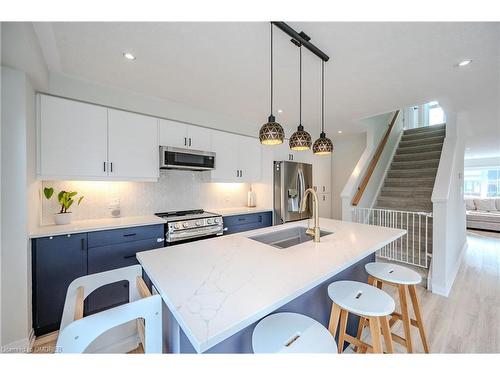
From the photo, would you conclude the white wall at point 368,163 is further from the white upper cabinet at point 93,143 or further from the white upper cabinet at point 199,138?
the white upper cabinet at point 93,143

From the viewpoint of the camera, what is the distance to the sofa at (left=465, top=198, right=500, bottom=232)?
5.84 m

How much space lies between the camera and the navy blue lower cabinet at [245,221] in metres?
3.04

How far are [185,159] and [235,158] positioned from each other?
91 centimetres

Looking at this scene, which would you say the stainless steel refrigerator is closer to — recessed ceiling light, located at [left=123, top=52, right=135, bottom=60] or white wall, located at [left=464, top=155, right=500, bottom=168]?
recessed ceiling light, located at [left=123, top=52, right=135, bottom=60]

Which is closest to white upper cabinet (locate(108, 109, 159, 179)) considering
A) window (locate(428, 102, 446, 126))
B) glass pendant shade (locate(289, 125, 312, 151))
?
glass pendant shade (locate(289, 125, 312, 151))

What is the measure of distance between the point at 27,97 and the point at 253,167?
8.97ft

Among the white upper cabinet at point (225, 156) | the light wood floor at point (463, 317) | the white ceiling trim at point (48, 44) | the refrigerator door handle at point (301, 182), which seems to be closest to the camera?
the white ceiling trim at point (48, 44)

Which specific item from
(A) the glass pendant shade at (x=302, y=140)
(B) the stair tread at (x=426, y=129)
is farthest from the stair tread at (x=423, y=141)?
(A) the glass pendant shade at (x=302, y=140)

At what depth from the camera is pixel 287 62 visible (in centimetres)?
189

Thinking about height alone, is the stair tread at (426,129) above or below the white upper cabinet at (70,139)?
above

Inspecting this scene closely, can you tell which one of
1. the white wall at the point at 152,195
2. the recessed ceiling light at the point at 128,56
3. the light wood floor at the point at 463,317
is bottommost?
the light wood floor at the point at 463,317

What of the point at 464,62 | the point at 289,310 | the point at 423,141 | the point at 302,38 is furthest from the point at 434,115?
the point at 289,310

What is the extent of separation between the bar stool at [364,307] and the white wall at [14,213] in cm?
232
